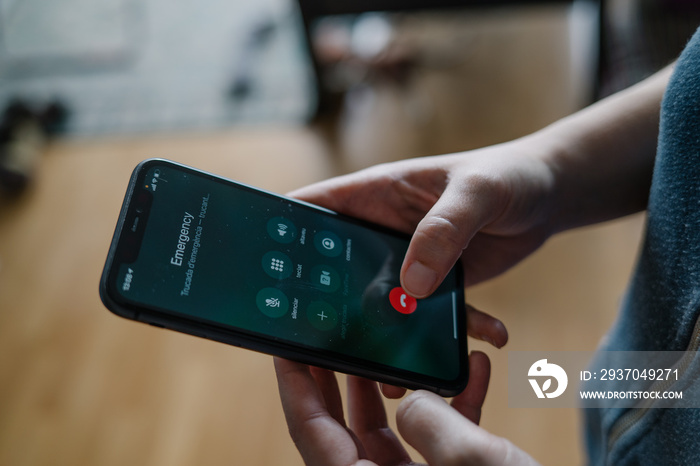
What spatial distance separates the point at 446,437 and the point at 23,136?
1396mm

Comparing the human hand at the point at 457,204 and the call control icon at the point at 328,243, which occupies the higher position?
the human hand at the point at 457,204

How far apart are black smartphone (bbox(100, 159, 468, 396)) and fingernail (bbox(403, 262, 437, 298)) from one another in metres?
0.05

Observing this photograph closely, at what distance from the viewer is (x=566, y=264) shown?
1.12 metres

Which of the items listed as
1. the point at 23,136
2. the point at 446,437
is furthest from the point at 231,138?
the point at 446,437

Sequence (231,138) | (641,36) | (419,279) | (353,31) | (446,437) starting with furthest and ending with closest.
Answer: (353,31) → (231,138) → (641,36) → (419,279) → (446,437)

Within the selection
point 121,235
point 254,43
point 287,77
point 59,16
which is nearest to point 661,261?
point 121,235

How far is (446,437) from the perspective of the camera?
42 centimetres

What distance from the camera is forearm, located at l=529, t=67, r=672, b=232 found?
0.55 meters

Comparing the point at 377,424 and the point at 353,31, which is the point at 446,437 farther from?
the point at 353,31

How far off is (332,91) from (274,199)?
902 mm

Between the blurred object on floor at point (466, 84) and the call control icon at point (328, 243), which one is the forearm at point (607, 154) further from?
the blurred object on floor at point (466, 84)

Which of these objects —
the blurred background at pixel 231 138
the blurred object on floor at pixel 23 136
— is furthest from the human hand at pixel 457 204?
the blurred object on floor at pixel 23 136

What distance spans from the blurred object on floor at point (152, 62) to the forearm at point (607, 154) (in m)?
0.88

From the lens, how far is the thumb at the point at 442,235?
507mm
